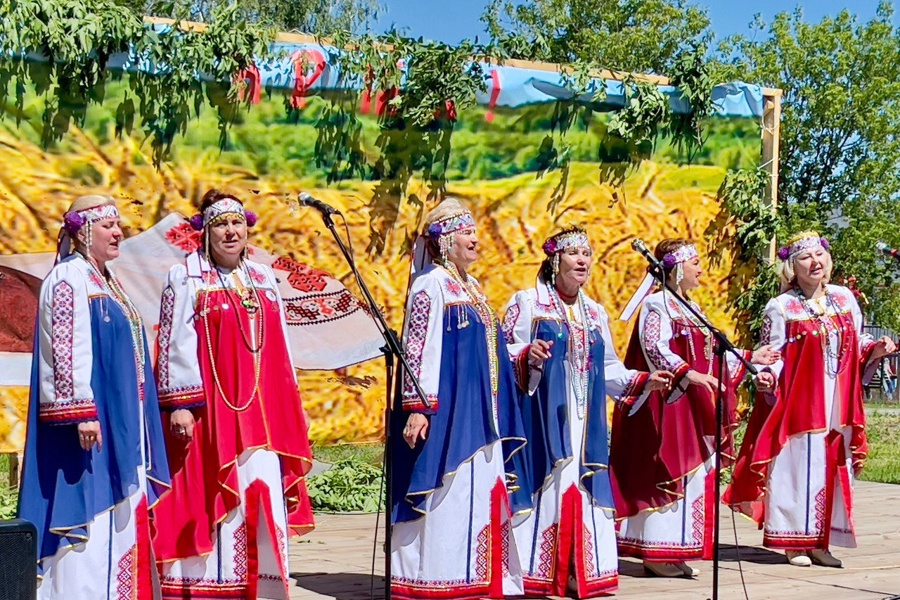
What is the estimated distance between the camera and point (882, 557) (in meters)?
7.53

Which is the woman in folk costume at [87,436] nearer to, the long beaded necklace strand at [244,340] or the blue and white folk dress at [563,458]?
the long beaded necklace strand at [244,340]

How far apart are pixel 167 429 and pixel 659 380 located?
91.4 inches

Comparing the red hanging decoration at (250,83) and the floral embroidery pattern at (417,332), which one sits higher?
the red hanging decoration at (250,83)

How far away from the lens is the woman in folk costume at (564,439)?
6109mm

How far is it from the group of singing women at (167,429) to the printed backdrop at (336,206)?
2.70m

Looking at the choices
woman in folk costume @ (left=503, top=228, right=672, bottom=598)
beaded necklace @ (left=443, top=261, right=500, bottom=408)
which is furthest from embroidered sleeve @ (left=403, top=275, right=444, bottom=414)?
woman in folk costume @ (left=503, top=228, right=672, bottom=598)

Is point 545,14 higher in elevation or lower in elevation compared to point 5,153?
higher

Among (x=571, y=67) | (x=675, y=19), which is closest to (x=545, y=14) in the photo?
(x=675, y=19)

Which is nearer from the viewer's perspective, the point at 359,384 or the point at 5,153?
the point at 5,153

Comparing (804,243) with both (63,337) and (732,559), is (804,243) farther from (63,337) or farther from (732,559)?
(63,337)

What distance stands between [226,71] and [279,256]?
1.22m

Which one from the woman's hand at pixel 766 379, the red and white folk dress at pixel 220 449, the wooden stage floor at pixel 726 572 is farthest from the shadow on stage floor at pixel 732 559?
the red and white folk dress at pixel 220 449

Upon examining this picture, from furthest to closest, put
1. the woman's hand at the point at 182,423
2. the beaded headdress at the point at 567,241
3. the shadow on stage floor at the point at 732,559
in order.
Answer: the shadow on stage floor at the point at 732,559, the beaded headdress at the point at 567,241, the woman's hand at the point at 182,423

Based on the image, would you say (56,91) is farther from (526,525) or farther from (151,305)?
(526,525)
